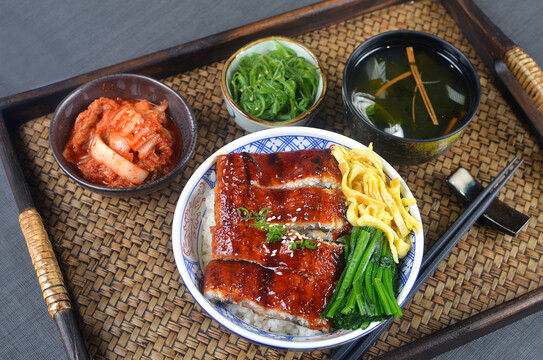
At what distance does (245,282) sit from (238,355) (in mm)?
623

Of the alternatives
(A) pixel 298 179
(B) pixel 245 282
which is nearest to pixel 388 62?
(A) pixel 298 179

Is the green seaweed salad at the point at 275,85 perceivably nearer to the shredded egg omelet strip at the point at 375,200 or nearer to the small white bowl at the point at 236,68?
the small white bowl at the point at 236,68

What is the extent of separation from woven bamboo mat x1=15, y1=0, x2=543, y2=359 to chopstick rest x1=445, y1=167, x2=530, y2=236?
0.35 feet

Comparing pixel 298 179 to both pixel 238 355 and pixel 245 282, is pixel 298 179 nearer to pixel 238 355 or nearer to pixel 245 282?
pixel 245 282

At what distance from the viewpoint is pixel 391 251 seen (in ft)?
8.03

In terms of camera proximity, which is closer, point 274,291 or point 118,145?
point 274,291

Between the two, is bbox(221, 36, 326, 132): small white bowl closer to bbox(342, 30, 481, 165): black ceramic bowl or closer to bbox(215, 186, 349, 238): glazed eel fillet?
bbox(342, 30, 481, 165): black ceramic bowl

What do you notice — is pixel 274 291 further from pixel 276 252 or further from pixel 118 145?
pixel 118 145

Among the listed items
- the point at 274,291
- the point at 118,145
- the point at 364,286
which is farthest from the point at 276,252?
the point at 118,145

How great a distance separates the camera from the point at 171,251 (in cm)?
296

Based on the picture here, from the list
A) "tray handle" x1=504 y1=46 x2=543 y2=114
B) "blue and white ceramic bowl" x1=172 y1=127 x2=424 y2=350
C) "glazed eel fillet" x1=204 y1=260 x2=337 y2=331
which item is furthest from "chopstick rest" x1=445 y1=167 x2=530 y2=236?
"glazed eel fillet" x1=204 y1=260 x2=337 y2=331

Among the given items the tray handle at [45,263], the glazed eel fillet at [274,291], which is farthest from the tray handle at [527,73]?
the tray handle at [45,263]

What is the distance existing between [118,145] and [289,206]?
114 cm

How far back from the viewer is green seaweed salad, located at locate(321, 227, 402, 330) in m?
2.25
